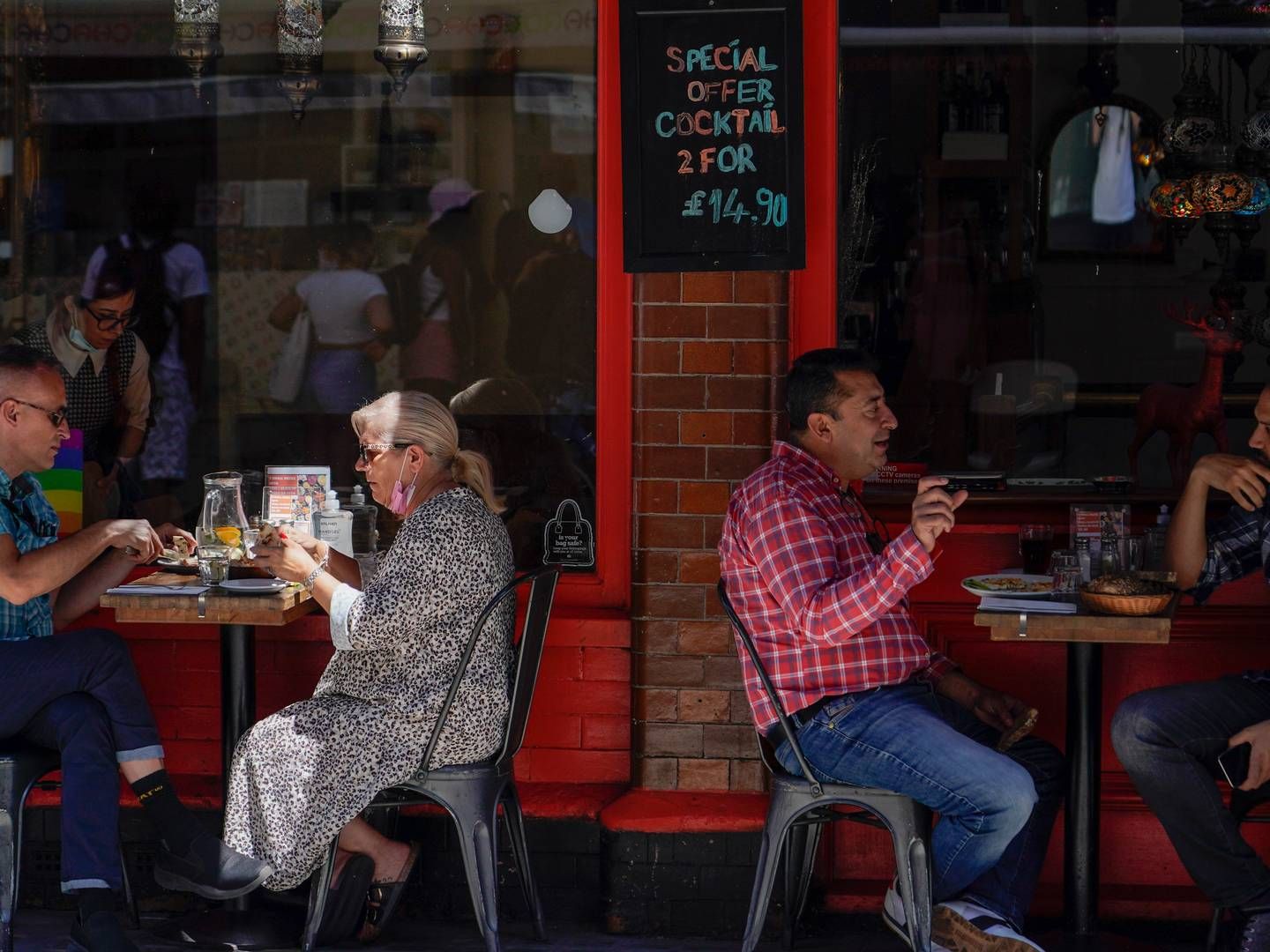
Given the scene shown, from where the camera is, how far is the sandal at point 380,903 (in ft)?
13.4

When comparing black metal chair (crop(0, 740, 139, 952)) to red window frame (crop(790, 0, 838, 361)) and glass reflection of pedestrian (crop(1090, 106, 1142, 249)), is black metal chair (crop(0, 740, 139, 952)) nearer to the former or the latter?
red window frame (crop(790, 0, 838, 361))

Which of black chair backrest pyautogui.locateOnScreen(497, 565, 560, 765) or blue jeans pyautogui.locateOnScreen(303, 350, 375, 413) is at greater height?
blue jeans pyautogui.locateOnScreen(303, 350, 375, 413)

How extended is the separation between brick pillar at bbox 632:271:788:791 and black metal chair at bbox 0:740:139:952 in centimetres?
154

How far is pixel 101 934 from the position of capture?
11.9 ft

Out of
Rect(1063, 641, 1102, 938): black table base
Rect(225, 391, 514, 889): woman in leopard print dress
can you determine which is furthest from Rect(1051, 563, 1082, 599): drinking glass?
Rect(225, 391, 514, 889): woman in leopard print dress

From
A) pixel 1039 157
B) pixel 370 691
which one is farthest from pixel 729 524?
pixel 1039 157

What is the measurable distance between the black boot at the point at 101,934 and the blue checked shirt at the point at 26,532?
0.71m

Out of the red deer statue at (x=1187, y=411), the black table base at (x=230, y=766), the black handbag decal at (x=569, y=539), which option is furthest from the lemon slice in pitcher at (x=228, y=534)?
the red deer statue at (x=1187, y=411)

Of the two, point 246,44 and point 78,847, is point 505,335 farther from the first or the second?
point 78,847

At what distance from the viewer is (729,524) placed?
366cm

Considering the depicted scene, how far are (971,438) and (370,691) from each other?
8.90 ft

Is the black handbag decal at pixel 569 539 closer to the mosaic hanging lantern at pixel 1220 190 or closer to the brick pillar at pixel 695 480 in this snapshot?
the brick pillar at pixel 695 480

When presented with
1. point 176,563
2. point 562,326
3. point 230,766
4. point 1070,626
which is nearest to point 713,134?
point 562,326

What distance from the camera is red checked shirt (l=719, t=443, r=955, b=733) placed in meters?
3.37
